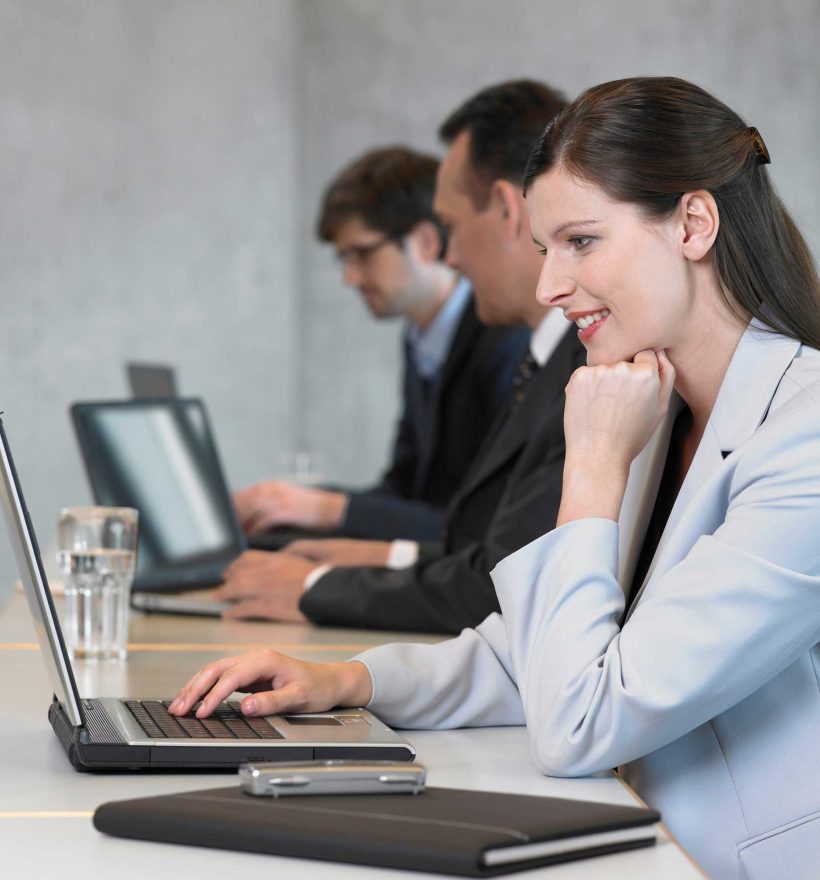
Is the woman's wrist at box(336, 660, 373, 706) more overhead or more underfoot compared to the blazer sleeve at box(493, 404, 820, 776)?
more underfoot

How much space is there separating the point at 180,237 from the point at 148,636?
408cm

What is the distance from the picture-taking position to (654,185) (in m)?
1.41

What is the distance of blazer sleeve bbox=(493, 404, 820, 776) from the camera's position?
3.84ft

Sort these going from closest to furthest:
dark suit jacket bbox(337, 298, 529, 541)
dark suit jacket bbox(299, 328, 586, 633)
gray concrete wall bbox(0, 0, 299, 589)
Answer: dark suit jacket bbox(299, 328, 586, 633) < dark suit jacket bbox(337, 298, 529, 541) < gray concrete wall bbox(0, 0, 299, 589)

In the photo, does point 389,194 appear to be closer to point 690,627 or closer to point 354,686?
point 354,686

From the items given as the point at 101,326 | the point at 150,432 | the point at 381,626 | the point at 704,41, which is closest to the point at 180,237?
the point at 101,326

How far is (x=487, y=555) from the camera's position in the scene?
1993 mm

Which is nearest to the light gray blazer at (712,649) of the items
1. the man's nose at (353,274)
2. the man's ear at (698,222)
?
the man's ear at (698,222)

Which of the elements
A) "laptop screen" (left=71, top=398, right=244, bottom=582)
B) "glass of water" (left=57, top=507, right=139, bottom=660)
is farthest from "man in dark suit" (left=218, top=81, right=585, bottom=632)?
"glass of water" (left=57, top=507, right=139, bottom=660)

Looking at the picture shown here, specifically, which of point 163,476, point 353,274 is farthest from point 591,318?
point 353,274

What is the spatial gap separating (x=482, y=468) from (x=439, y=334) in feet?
5.82

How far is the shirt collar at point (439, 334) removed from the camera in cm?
402

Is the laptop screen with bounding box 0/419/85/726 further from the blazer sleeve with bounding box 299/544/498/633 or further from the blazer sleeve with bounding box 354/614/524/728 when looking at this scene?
the blazer sleeve with bounding box 299/544/498/633

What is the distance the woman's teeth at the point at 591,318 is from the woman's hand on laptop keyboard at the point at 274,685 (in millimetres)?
447
